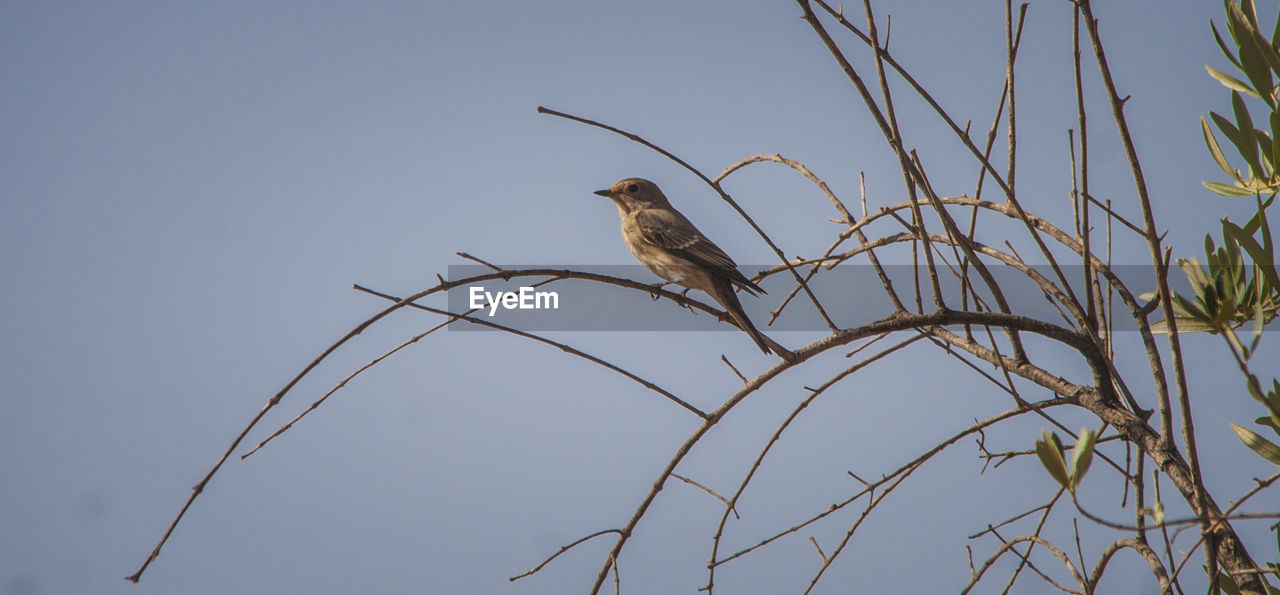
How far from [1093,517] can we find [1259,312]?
68 cm

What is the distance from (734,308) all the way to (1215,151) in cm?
224

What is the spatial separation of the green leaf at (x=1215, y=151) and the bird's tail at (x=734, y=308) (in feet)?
5.22

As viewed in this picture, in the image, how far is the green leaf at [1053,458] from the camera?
1.76 metres

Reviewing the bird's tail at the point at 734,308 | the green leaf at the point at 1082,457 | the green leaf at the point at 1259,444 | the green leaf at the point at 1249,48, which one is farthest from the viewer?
the bird's tail at the point at 734,308

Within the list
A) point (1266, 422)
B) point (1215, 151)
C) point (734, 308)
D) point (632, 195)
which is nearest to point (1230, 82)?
point (1215, 151)

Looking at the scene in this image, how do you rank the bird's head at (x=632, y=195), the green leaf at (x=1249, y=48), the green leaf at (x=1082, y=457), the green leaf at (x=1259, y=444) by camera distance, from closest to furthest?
1. the green leaf at (x=1082, y=457)
2. the green leaf at (x=1249, y=48)
3. the green leaf at (x=1259, y=444)
4. the bird's head at (x=632, y=195)

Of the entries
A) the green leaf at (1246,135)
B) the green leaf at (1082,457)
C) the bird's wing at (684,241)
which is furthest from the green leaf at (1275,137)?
the bird's wing at (684,241)

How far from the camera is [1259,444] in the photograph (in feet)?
7.59

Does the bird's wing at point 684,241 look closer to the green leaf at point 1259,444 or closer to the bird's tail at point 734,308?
the bird's tail at point 734,308

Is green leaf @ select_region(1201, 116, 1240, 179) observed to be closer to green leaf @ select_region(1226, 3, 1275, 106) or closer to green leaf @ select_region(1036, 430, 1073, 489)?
green leaf @ select_region(1226, 3, 1275, 106)

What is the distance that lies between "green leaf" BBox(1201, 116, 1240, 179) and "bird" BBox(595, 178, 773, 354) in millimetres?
1566

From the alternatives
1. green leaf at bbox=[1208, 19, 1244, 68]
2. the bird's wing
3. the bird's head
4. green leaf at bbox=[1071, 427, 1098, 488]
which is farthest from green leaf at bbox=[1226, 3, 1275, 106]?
the bird's head

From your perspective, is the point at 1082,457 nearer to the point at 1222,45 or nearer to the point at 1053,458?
the point at 1053,458

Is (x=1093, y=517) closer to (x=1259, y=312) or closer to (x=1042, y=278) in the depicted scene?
(x=1259, y=312)
